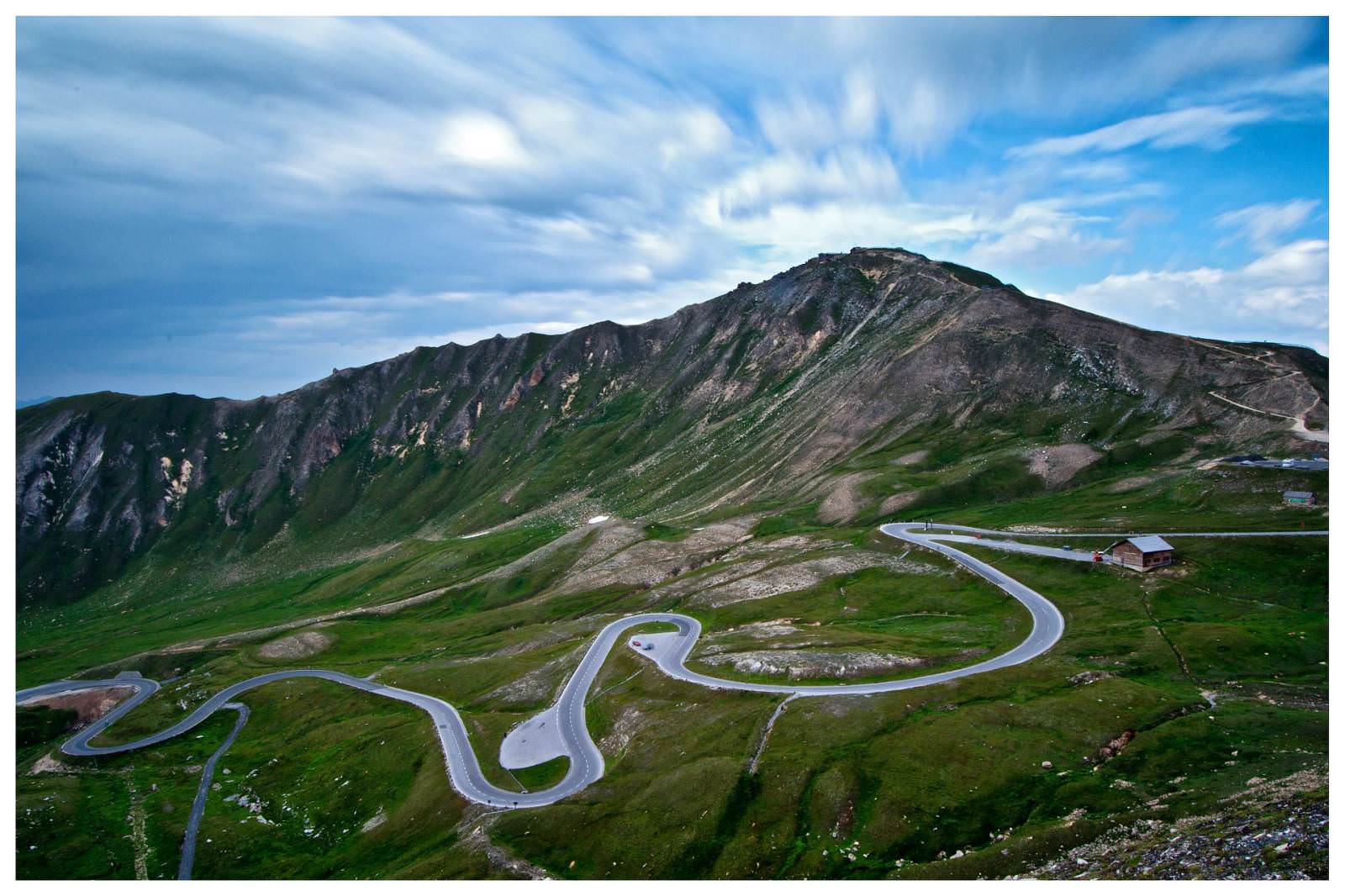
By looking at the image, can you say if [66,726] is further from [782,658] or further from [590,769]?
[782,658]

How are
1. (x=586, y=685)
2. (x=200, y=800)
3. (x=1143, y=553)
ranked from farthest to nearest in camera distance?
(x=1143, y=553) < (x=586, y=685) < (x=200, y=800)

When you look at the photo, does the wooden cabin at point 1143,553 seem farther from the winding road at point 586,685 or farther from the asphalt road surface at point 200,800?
the asphalt road surface at point 200,800

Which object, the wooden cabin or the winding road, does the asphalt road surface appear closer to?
→ the winding road

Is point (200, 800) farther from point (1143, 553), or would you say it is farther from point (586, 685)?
point (1143, 553)

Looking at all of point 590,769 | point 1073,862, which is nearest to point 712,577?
point 590,769

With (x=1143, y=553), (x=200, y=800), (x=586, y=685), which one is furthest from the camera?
(x=1143, y=553)

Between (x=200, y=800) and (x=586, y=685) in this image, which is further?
(x=586, y=685)

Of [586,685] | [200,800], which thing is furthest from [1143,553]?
[200,800]

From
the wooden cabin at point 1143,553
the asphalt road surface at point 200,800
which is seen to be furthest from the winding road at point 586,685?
the wooden cabin at point 1143,553
